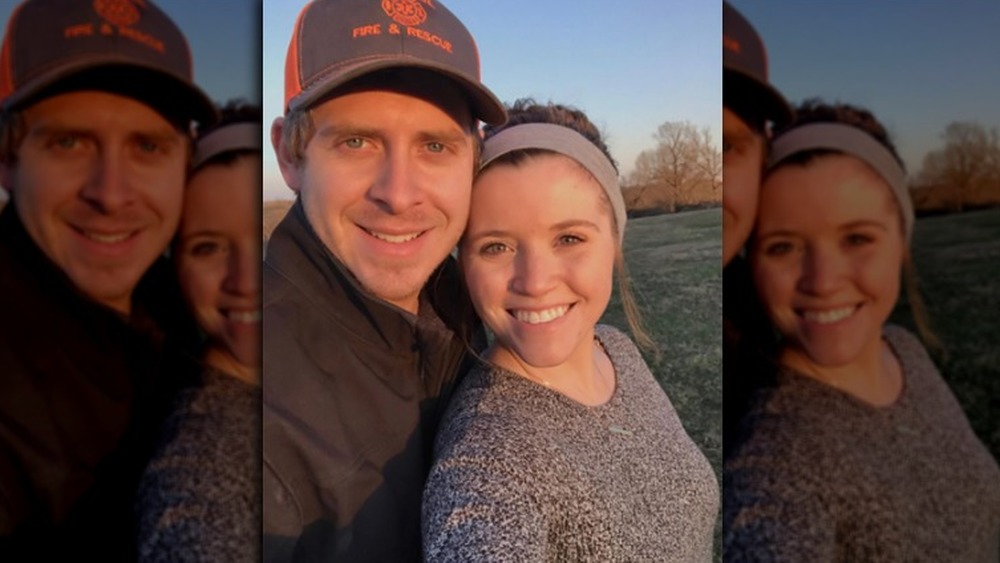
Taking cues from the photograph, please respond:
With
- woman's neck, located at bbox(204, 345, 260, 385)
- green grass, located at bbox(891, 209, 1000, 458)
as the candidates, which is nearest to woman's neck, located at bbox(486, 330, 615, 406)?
woman's neck, located at bbox(204, 345, 260, 385)

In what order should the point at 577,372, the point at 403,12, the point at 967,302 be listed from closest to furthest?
the point at 403,12
the point at 967,302
the point at 577,372

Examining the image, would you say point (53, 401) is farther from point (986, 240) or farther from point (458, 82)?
point (986, 240)

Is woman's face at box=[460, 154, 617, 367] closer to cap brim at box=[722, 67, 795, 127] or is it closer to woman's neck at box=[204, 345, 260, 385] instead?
cap brim at box=[722, 67, 795, 127]

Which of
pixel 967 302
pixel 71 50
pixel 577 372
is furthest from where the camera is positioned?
pixel 577 372

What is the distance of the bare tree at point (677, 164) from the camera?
211cm

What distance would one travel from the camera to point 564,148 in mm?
2049

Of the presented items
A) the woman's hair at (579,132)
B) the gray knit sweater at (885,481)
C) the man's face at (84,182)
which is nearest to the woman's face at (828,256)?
the gray knit sweater at (885,481)

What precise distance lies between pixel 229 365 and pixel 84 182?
0.56m

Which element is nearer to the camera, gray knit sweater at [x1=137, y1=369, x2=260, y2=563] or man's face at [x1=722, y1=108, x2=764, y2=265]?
gray knit sweater at [x1=137, y1=369, x2=260, y2=563]

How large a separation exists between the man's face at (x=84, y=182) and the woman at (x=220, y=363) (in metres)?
0.14

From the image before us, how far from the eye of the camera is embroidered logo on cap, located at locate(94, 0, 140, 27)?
1826mm

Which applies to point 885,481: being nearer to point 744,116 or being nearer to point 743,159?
point 743,159

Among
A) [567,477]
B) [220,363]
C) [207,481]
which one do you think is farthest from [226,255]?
[567,477]

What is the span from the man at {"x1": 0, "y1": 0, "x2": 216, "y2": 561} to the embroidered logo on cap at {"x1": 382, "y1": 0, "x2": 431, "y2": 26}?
22.5 inches
